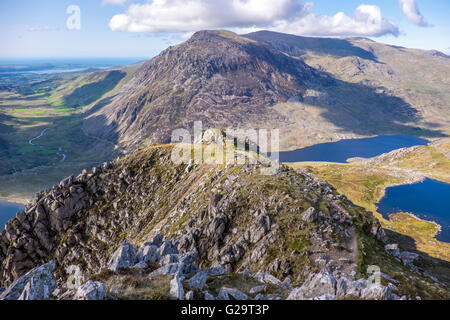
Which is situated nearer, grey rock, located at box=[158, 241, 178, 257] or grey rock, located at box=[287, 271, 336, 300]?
grey rock, located at box=[287, 271, 336, 300]

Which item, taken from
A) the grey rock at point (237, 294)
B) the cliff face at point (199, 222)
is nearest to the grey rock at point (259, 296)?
the grey rock at point (237, 294)

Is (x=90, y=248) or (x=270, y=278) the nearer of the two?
(x=270, y=278)

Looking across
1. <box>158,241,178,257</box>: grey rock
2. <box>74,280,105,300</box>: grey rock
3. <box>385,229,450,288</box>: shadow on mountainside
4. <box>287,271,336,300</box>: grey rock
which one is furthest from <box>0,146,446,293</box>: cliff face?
<box>385,229,450,288</box>: shadow on mountainside

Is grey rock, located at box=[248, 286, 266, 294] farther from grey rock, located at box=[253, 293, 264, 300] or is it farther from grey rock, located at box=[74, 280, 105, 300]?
grey rock, located at box=[74, 280, 105, 300]
